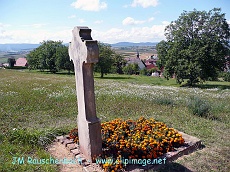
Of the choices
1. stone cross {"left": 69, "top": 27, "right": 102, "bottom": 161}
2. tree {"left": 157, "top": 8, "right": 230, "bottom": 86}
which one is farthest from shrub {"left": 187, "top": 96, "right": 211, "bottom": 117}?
tree {"left": 157, "top": 8, "right": 230, "bottom": 86}

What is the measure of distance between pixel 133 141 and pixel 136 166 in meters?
0.90

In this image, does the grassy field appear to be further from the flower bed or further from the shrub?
the flower bed

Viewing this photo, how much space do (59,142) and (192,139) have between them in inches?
165

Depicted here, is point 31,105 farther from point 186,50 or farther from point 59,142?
Answer: point 186,50

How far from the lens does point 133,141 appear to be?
5.75 m

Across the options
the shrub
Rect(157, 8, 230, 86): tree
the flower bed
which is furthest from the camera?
Rect(157, 8, 230, 86): tree

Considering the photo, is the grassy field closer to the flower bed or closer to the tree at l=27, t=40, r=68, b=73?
the flower bed

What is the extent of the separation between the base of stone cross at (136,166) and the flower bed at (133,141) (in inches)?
6.5

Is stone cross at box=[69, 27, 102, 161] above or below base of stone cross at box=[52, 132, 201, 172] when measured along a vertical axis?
above

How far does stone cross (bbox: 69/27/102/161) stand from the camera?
4.88 meters

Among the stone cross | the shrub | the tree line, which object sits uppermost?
the tree line

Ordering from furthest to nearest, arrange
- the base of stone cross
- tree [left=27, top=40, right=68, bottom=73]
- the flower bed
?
tree [left=27, top=40, right=68, bottom=73]
the flower bed
the base of stone cross

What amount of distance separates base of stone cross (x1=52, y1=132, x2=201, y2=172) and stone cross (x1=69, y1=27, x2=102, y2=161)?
22 cm

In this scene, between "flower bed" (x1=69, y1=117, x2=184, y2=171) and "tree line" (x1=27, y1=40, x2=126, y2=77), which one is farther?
"tree line" (x1=27, y1=40, x2=126, y2=77)
